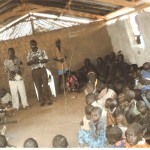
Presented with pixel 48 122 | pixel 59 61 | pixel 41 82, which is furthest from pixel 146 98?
pixel 59 61

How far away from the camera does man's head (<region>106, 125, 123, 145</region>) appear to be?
627 centimetres

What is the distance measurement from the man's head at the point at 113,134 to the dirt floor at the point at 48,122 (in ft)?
4.32

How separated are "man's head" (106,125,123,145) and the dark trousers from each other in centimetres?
455

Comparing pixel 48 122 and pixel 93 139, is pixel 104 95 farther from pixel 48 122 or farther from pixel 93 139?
pixel 48 122

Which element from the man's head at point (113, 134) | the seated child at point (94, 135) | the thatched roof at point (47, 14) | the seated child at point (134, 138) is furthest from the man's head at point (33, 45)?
the seated child at point (134, 138)

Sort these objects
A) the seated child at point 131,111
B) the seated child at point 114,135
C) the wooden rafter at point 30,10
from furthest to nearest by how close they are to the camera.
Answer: the wooden rafter at point 30,10, the seated child at point 131,111, the seated child at point 114,135

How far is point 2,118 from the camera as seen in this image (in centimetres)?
986

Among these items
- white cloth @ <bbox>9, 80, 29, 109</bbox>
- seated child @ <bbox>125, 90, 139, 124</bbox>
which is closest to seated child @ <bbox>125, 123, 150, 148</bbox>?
seated child @ <bbox>125, 90, 139, 124</bbox>

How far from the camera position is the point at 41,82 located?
434 inches

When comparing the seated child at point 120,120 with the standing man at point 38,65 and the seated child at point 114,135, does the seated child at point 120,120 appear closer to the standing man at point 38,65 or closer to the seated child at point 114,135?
the seated child at point 114,135

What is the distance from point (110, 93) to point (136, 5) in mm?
2753

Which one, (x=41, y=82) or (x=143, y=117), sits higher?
(x=41, y=82)

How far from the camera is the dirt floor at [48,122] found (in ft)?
27.9

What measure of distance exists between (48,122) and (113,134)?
3.64 metres
